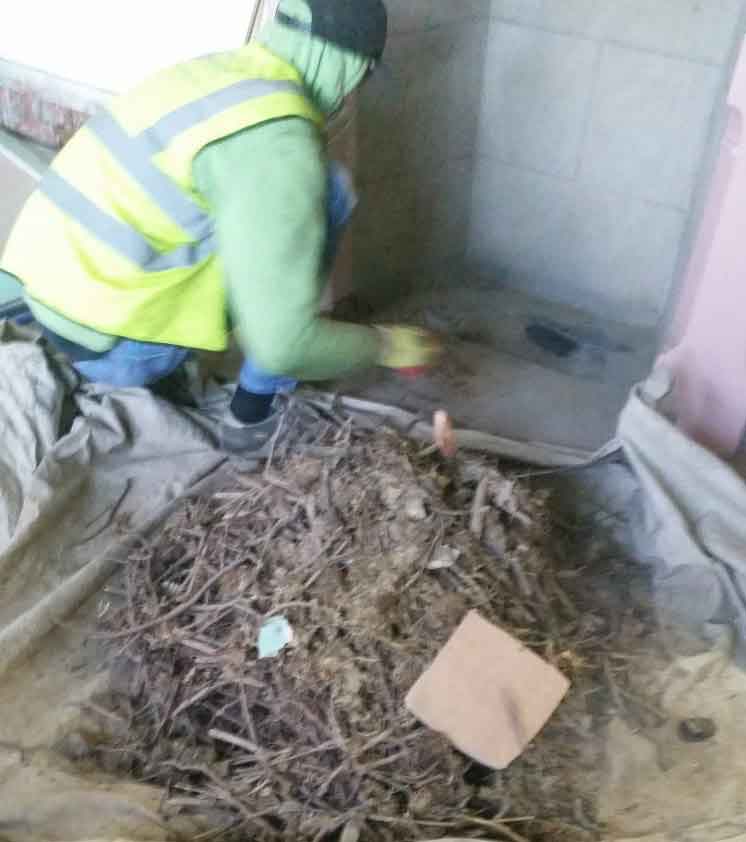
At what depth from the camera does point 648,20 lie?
213 cm

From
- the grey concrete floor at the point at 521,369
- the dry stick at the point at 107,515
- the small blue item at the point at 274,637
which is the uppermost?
the small blue item at the point at 274,637

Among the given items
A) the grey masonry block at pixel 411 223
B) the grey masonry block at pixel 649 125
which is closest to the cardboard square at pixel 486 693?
the grey masonry block at pixel 411 223

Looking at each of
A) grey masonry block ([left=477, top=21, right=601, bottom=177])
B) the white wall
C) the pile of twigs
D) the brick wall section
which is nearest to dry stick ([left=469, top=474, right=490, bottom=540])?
the pile of twigs

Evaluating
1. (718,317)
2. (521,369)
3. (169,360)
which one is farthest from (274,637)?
(521,369)

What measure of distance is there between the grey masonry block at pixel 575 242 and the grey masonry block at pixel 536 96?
62 millimetres

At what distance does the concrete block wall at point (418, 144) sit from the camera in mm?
2062

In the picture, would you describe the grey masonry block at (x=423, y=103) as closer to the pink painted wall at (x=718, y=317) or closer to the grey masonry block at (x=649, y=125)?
the grey masonry block at (x=649, y=125)

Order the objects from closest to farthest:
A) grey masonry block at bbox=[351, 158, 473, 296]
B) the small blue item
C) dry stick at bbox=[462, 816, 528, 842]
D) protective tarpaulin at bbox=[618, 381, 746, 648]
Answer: dry stick at bbox=[462, 816, 528, 842]
the small blue item
protective tarpaulin at bbox=[618, 381, 746, 648]
grey masonry block at bbox=[351, 158, 473, 296]

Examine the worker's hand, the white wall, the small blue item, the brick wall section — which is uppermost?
the white wall

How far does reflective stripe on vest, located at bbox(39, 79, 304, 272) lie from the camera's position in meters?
1.28

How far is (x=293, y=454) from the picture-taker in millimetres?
1500

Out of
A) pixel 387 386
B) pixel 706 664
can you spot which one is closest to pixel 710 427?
pixel 706 664

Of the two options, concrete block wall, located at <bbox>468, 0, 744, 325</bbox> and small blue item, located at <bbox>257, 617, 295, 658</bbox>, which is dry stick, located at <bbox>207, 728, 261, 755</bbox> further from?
concrete block wall, located at <bbox>468, 0, 744, 325</bbox>

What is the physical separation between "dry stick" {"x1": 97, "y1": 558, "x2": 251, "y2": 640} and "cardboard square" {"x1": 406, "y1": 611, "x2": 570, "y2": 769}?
36 centimetres
